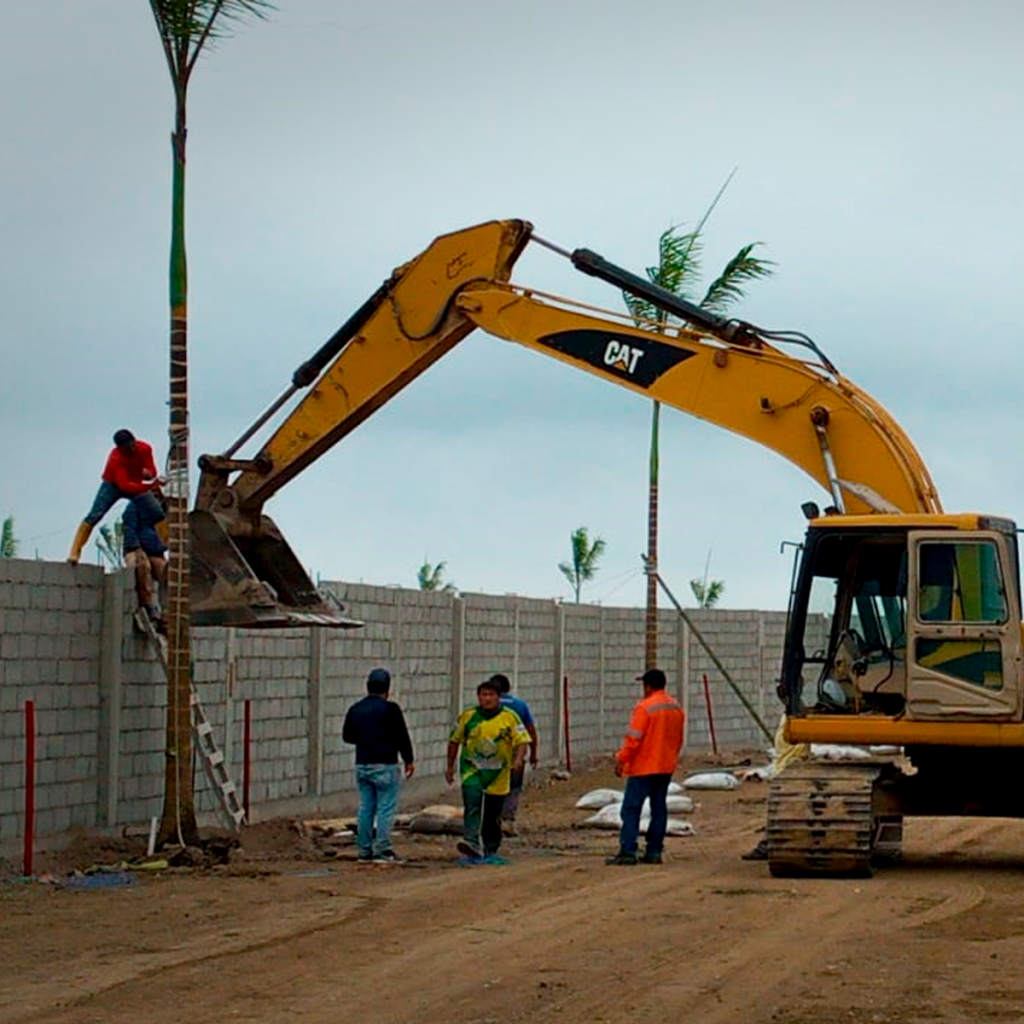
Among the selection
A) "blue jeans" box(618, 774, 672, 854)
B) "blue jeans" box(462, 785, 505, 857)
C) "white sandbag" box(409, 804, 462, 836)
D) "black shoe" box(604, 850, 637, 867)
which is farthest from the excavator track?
"white sandbag" box(409, 804, 462, 836)

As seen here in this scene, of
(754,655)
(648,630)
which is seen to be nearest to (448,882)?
(648,630)

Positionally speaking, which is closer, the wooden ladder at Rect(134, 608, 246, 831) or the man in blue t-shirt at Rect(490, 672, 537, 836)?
A: the wooden ladder at Rect(134, 608, 246, 831)

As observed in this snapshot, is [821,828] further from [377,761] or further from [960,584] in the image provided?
[377,761]

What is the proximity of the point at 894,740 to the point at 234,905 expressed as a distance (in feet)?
17.4

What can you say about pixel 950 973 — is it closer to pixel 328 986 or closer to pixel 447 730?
pixel 328 986

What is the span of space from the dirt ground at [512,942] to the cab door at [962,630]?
1.39 metres

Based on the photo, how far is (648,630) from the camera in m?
32.5

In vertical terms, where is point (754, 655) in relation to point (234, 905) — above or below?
above

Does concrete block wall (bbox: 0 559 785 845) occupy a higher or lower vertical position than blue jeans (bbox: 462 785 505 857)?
higher

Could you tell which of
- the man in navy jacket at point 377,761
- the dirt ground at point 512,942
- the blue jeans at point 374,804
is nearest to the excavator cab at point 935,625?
the dirt ground at point 512,942

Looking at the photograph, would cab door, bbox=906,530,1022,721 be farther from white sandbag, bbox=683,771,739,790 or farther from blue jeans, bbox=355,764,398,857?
white sandbag, bbox=683,771,739,790

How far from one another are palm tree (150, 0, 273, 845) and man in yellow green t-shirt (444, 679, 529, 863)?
2.32 m

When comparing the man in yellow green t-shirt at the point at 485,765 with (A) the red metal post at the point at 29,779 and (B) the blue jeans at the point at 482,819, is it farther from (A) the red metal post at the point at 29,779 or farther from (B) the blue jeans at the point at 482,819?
(A) the red metal post at the point at 29,779

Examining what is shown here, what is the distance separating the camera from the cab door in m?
16.8
